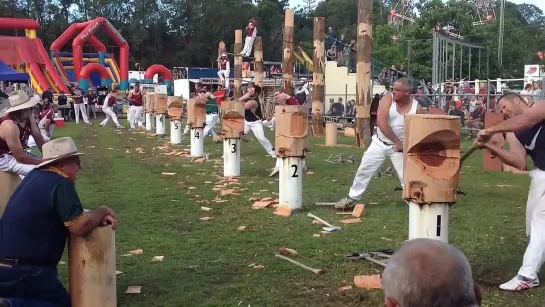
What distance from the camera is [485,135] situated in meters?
5.58

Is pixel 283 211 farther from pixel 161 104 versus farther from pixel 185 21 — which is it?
pixel 185 21

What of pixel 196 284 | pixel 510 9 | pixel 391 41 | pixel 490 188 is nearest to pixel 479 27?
pixel 391 41

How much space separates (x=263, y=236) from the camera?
7973 mm

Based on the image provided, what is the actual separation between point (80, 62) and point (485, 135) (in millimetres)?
43818

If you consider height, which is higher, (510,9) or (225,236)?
(510,9)

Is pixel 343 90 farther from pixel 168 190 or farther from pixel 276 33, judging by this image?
pixel 276 33

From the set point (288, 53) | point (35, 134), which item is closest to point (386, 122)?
point (35, 134)

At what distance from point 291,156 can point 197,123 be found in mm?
6931

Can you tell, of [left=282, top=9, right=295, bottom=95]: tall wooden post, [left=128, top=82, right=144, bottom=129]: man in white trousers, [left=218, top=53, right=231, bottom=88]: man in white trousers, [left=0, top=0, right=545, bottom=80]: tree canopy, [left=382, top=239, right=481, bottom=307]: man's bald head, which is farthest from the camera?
[left=0, top=0, right=545, bottom=80]: tree canopy

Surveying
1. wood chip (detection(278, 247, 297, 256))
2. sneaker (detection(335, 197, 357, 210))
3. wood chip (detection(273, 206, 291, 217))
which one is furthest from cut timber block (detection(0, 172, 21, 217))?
sneaker (detection(335, 197, 357, 210))

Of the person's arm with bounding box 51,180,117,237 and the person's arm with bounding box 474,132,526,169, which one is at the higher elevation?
the person's arm with bounding box 474,132,526,169

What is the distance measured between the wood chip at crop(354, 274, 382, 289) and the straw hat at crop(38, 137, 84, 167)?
2.91m

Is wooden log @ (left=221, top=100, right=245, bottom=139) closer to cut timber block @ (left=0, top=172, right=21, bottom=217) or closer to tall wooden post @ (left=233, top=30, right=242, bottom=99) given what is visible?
cut timber block @ (left=0, top=172, right=21, bottom=217)

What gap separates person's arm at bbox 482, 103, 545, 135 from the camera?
5.48 metres
